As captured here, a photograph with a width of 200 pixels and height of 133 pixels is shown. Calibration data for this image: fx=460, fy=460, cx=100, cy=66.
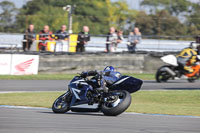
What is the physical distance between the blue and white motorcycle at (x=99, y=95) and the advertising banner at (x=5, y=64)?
8.32 m

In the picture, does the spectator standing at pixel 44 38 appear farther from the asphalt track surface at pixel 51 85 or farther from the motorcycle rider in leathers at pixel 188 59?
the motorcycle rider in leathers at pixel 188 59

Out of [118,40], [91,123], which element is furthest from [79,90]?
[118,40]

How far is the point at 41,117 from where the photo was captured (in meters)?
7.76

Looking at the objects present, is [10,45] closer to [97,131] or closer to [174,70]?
[174,70]

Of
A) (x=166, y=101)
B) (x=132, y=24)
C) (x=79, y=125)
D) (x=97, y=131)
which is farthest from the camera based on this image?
(x=132, y=24)

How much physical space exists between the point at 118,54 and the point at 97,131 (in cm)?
1211

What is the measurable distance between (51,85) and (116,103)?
271 inches

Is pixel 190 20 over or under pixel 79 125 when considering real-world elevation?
over

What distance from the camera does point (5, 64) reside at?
54.1 feet

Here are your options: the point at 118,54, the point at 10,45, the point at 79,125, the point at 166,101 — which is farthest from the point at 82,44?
the point at 79,125

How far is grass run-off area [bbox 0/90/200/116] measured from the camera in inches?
354

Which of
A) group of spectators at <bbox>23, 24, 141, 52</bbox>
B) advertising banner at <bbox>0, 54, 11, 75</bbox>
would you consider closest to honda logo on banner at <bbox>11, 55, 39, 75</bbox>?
advertising banner at <bbox>0, 54, 11, 75</bbox>

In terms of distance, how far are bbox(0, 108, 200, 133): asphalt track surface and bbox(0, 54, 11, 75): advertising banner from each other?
8.11 m

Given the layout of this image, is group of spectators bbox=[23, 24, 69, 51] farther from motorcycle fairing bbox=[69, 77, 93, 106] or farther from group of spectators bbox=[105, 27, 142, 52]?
motorcycle fairing bbox=[69, 77, 93, 106]
